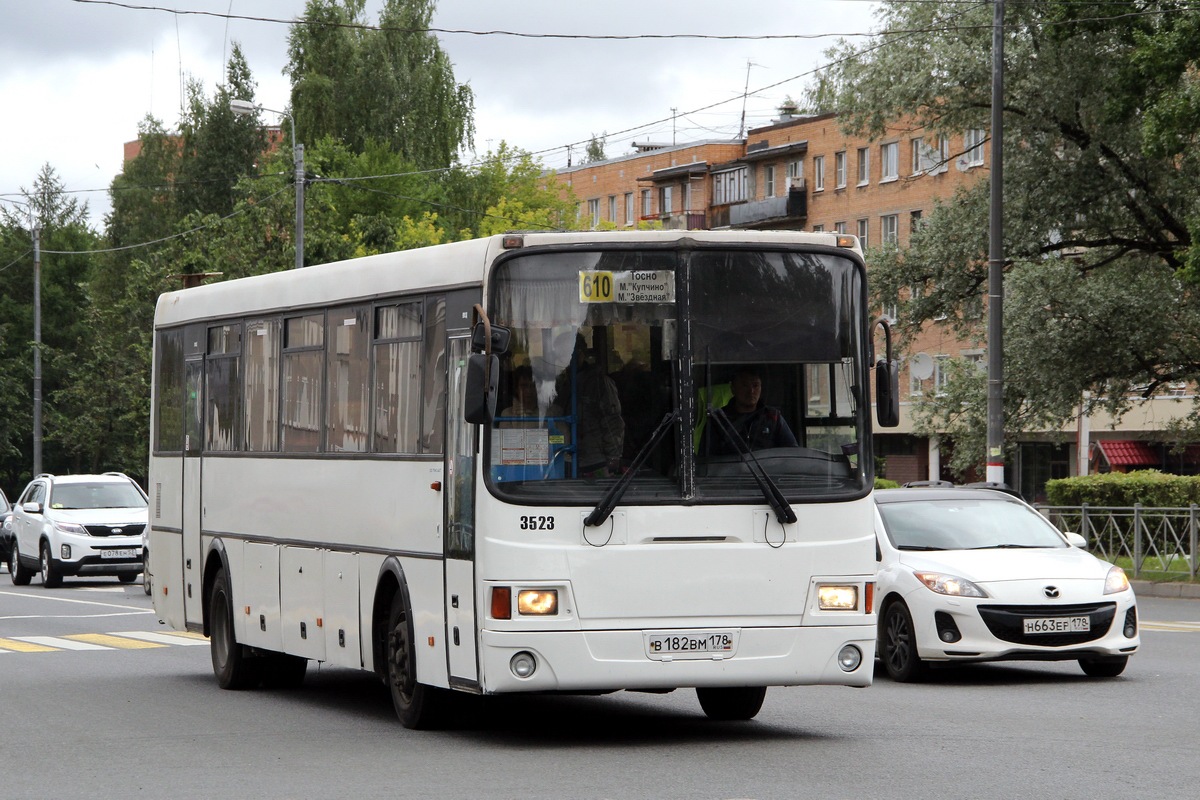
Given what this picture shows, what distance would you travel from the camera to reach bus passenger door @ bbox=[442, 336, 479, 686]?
36.3 feet

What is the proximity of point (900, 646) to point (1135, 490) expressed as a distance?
1799 centimetres

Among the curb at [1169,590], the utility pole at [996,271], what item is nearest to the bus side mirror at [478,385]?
the curb at [1169,590]

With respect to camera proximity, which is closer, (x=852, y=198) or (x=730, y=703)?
(x=730, y=703)

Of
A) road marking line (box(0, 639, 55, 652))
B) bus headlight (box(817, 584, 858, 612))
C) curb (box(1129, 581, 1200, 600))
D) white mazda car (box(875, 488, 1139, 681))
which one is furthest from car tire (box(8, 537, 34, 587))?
bus headlight (box(817, 584, 858, 612))

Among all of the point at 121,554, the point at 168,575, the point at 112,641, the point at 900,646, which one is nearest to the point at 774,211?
the point at 121,554

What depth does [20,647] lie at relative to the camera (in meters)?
20.2

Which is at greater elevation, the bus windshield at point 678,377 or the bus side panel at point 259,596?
the bus windshield at point 678,377

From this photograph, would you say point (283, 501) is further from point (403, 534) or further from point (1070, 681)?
point (1070, 681)

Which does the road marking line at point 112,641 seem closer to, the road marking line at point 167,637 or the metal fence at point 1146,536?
the road marking line at point 167,637

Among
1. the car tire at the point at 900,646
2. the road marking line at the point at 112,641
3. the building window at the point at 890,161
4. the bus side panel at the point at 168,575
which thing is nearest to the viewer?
the car tire at the point at 900,646

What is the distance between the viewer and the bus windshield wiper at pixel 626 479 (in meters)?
10.9

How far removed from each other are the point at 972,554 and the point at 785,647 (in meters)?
5.06

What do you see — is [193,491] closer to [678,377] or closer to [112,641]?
[112,641]

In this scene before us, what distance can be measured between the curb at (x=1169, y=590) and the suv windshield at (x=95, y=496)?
15835 mm
